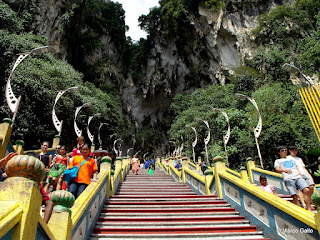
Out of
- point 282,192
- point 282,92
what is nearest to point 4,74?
point 282,192

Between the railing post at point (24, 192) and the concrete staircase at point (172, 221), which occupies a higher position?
Answer: the railing post at point (24, 192)

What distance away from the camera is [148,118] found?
1766 inches

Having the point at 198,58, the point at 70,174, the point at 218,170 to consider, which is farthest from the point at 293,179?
the point at 198,58

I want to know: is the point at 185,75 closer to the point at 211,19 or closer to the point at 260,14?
the point at 211,19

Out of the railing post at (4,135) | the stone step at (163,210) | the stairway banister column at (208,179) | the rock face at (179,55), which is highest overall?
the rock face at (179,55)

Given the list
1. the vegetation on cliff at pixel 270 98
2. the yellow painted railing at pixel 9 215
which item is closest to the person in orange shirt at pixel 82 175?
the yellow painted railing at pixel 9 215

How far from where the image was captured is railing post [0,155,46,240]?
5.29 ft

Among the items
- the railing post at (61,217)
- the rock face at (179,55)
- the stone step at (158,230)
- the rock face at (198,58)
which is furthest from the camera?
the rock face at (198,58)

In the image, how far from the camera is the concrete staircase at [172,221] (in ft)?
11.7

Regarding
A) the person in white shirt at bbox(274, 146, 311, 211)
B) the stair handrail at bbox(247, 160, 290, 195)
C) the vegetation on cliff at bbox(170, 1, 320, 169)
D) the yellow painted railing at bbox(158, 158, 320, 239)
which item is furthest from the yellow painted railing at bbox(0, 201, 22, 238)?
the vegetation on cliff at bbox(170, 1, 320, 169)

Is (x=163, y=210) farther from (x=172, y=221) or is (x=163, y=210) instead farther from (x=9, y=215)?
(x=9, y=215)

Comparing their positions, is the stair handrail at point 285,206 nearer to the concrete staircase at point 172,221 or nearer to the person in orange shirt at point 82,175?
the concrete staircase at point 172,221

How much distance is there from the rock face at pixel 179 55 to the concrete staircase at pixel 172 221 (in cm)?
2318

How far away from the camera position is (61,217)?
7.59 ft
